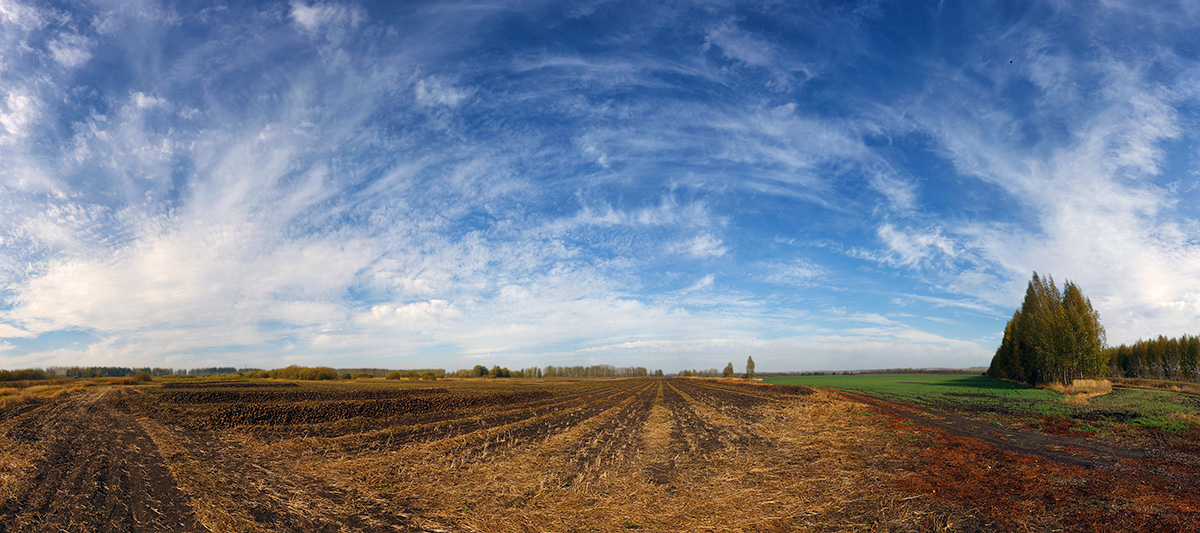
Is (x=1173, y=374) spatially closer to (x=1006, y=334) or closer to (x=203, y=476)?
(x=1006, y=334)

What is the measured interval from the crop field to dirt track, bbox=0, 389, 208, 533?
6cm

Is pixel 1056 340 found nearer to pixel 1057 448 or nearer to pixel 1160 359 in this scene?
pixel 1160 359

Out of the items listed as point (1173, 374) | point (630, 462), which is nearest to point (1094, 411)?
point (630, 462)

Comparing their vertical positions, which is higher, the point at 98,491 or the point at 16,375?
the point at 98,491

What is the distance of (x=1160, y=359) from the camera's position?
80.8m

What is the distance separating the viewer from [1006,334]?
77250mm

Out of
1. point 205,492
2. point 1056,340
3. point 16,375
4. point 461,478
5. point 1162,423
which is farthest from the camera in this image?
point 16,375

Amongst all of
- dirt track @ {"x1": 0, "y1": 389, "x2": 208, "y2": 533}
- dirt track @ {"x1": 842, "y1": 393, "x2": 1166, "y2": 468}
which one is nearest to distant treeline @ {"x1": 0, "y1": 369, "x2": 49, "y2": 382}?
dirt track @ {"x1": 0, "y1": 389, "x2": 208, "y2": 533}

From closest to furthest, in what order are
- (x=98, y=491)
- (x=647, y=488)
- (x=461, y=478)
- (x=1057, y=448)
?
(x=98, y=491)
(x=647, y=488)
(x=461, y=478)
(x=1057, y=448)

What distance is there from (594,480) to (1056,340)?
2916 inches

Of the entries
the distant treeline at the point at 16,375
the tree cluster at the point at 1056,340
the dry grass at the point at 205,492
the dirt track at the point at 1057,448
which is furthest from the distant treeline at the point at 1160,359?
the distant treeline at the point at 16,375

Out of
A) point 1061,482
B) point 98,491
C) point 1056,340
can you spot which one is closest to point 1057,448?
point 1061,482

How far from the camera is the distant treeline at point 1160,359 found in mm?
74438

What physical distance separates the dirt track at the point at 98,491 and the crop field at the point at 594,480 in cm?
6
